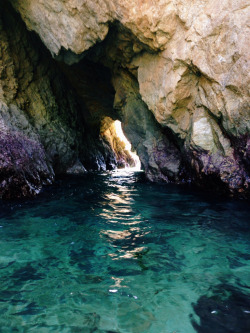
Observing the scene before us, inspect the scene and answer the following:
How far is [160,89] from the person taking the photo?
798 cm

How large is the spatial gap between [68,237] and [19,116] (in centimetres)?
740

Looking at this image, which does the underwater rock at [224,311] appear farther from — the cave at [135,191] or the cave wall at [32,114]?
the cave wall at [32,114]

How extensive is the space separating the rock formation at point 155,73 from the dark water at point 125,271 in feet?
7.16

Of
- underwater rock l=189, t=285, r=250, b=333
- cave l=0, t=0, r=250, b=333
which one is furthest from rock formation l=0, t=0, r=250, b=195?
underwater rock l=189, t=285, r=250, b=333

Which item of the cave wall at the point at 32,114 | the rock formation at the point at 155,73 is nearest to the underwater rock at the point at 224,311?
the rock formation at the point at 155,73

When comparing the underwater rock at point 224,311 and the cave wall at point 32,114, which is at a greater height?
the cave wall at point 32,114

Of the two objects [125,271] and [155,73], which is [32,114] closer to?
[155,73]

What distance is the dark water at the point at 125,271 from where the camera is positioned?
220 centimetres

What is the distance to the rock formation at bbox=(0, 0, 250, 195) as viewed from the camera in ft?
19.5

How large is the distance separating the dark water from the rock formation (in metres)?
2.18

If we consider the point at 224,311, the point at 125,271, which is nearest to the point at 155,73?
the point at 125,271

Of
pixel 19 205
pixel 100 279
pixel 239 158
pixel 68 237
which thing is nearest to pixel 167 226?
pixel 68 237

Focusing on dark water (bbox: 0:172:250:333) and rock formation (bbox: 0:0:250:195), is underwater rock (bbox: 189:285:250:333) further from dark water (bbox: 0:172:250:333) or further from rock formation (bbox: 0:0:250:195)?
rock formation (bbox: 0:0:250:195)

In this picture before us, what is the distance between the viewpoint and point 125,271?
2988 mm
